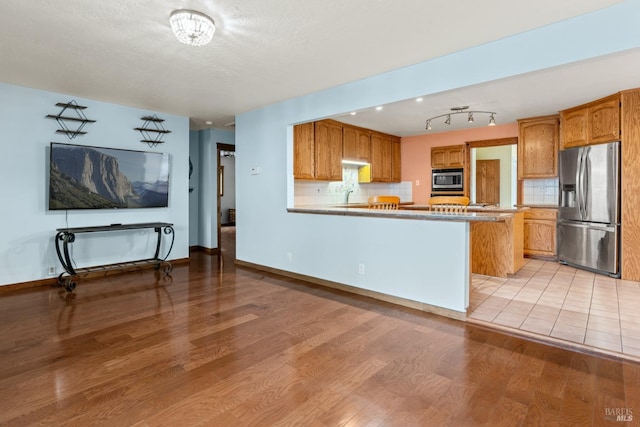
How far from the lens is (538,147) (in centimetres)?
568

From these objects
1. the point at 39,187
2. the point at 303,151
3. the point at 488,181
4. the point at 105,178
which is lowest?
the point at 39,187

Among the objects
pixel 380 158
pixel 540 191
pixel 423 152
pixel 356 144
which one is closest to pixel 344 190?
Result: pixel 356 144

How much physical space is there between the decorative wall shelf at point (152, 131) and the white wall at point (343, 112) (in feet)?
4.06

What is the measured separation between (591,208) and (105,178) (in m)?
6.89

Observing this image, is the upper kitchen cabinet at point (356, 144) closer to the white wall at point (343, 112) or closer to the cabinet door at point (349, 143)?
the cabinet door at point (349, 143)

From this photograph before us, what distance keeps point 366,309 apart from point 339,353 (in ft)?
3.35

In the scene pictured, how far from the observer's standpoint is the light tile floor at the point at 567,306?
2.67 metres

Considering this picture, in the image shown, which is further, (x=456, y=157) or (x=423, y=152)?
(x=423, y=152)

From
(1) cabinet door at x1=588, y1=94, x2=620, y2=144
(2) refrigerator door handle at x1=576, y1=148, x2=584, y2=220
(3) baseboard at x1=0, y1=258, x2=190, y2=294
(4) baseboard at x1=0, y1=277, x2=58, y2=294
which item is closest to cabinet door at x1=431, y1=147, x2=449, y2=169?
(2) refrigerator door handle at x1=576, y1=148, x2=584, y2=220

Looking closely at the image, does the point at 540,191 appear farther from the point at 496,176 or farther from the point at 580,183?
the point at 496,176

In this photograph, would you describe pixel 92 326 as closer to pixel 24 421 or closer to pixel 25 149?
pixel 24 421

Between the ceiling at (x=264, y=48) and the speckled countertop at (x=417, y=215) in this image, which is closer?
the ceiling at (x=264, y=48)

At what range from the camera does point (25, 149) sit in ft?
13.6

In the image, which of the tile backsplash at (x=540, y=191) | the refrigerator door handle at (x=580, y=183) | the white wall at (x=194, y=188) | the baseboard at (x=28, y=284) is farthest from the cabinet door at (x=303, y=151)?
the tile backsplash at (x=540, y=191)
